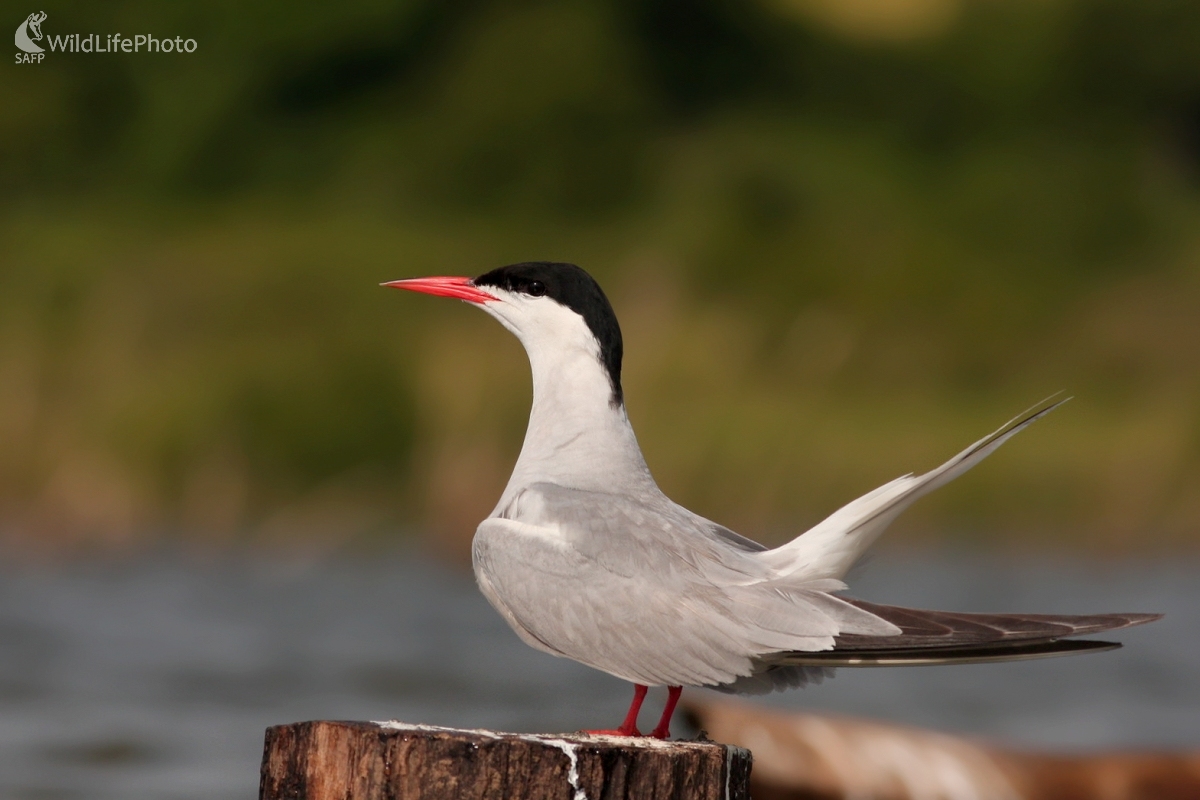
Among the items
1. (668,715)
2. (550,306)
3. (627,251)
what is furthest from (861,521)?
(627,251)

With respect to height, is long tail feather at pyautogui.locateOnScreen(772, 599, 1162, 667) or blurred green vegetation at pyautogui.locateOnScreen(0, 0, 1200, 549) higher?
blurred green vegetation at pyautogui.locateOnScreen(0, 0, 1200, 549)

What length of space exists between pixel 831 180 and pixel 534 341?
816 inches

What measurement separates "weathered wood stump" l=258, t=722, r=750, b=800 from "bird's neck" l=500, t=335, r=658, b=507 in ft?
3.80

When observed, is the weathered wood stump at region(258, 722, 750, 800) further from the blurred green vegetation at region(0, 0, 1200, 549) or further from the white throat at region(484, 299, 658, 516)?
the blurred green vegetation at region(0, 0, 1200, 549)

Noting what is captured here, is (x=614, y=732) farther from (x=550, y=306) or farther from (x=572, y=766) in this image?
(x=550, y=306)

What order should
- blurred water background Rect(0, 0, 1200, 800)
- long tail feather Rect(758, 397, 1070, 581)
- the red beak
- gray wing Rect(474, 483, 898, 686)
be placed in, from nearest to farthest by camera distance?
long tail feather Rect(758, 397, 1070, 581), gray wing Rect(474, 483, 898, 686), the red beak, blurred water background Rect(0, 0, 1200, 800)

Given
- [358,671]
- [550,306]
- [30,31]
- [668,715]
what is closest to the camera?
[668,715]

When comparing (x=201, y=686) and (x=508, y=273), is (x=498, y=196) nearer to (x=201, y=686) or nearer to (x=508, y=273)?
(x=201, y=686)

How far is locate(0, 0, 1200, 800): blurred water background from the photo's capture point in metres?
12.5

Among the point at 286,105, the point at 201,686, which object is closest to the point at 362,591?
the point at 201,686

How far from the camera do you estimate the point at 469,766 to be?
153 inches

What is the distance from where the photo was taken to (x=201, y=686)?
38.4 ft

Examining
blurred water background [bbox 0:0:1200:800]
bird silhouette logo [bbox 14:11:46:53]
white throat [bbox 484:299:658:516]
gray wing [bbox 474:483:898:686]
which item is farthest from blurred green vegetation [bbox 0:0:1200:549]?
gray wing [bbox 474:483:898:686]

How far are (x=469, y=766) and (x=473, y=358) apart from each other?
33.0 ft
